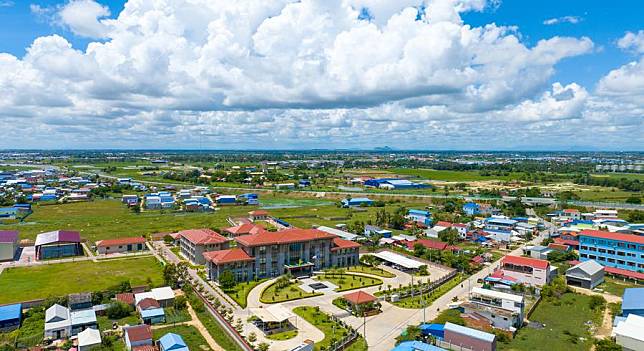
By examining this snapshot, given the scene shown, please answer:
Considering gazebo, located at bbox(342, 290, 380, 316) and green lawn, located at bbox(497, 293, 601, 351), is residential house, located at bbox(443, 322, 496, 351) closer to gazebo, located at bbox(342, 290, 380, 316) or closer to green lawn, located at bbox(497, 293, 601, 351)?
green lawn, located at bbox(497, 293, 601, 351)

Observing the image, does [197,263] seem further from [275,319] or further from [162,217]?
[162,217]

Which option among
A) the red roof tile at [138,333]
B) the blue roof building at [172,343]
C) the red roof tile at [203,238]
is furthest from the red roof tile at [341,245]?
the red roof tile at [138,333]

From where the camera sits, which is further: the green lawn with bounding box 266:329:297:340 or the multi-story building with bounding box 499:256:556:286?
the multi-story building with bounding box 499:256:556:286

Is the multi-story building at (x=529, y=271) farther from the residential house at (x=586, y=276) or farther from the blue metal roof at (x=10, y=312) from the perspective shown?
the blue metal roof at (x=10, y=312)

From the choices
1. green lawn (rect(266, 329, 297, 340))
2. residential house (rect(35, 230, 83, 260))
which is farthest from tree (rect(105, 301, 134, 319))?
residential house (rect(35, 230, 83, 260))

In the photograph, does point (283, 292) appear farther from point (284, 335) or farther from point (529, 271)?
point (529, 271)

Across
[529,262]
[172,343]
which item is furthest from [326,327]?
[529,262]
